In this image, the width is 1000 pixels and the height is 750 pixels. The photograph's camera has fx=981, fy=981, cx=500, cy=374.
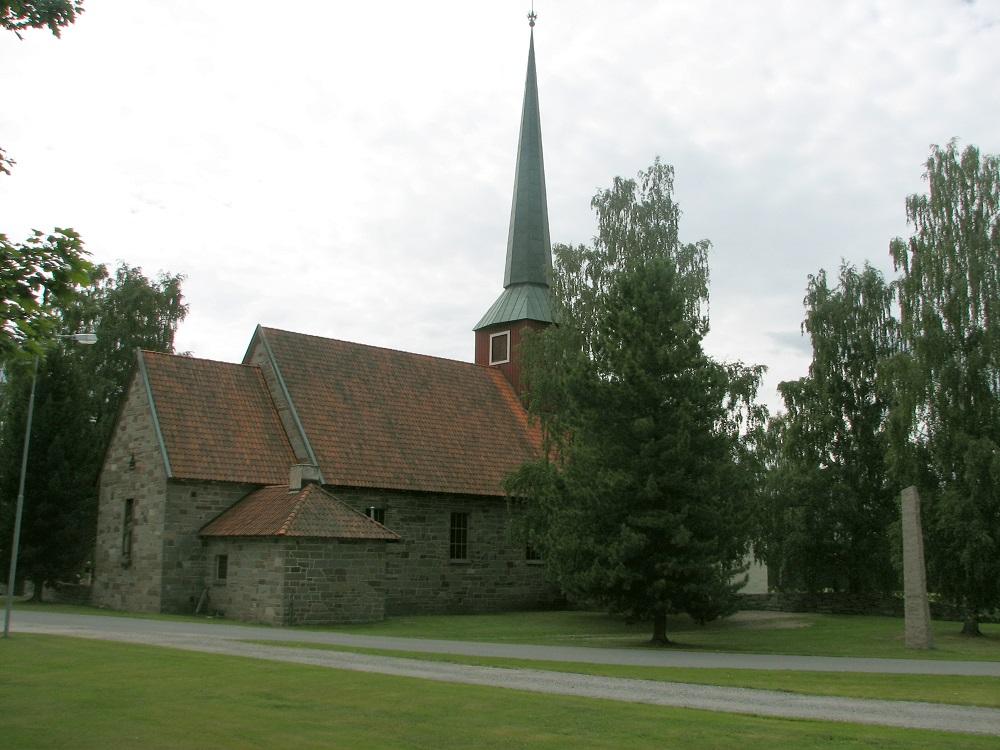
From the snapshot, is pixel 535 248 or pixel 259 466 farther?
pixel 535 248

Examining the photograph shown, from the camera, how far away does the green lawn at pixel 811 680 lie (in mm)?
13555

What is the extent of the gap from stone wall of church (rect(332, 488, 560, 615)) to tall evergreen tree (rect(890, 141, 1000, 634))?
13377mm

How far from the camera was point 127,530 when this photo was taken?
31.1 m

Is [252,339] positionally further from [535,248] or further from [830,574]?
[830,574]

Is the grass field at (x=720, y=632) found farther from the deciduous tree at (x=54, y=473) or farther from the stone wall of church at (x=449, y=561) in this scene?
the deciduous tree at (x=54, y=473)

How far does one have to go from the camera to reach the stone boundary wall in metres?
35.5

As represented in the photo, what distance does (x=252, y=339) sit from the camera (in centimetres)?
3553

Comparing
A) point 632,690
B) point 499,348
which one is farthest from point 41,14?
point 499,348

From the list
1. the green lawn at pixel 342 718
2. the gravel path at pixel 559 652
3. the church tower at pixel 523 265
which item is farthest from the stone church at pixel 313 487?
the green lawn at pixel 342 718

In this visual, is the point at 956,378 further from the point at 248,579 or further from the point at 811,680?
the point at 248,579

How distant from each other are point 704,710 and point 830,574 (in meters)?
28.5

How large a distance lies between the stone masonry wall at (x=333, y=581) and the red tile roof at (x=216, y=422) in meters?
5.03

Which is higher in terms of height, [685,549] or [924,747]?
[685,549]

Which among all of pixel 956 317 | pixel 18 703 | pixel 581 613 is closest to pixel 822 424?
pixel 956 317
